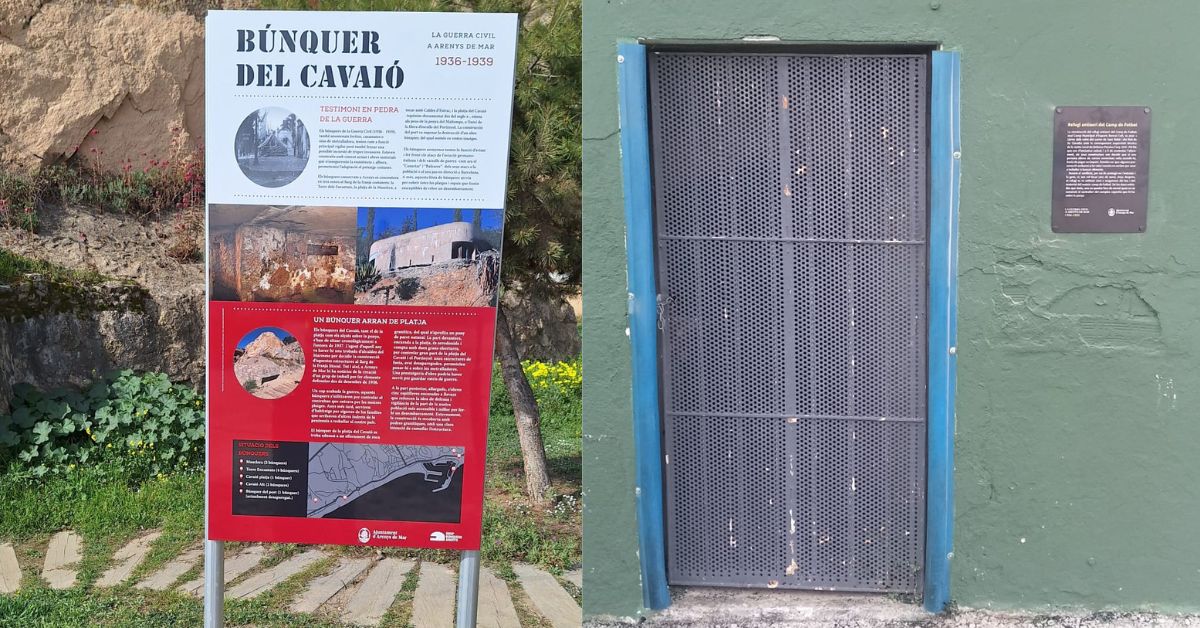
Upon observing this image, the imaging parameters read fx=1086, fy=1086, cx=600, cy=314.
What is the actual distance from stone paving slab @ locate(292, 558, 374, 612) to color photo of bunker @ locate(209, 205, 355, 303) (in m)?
2.07

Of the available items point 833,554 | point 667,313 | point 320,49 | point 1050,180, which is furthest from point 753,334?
point 320,49

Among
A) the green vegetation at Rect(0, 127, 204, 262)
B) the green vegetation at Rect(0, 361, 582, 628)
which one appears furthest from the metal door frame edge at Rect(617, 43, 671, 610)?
the green vegetation at Rect(0, 127, 204, 262)

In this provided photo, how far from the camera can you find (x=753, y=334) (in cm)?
366

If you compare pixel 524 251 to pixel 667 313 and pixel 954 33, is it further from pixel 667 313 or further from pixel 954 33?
pixel 954 33

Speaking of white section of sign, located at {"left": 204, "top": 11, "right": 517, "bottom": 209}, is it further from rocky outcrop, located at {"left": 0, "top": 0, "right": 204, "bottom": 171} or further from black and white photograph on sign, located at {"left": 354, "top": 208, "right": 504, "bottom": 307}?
rocky outcrop, located at {"left": 0, "top": 0, "right": 204, "bottom": 171}

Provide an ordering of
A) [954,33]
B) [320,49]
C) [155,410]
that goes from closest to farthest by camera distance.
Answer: [320,49], [954,33], [155,410]

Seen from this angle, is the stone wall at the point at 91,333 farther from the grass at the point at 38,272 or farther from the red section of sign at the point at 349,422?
the red section of sign at the point at 349,422

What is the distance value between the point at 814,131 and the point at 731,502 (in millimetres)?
1293

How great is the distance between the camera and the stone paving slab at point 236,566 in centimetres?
507

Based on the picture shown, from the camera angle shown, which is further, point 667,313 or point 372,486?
point 667,313

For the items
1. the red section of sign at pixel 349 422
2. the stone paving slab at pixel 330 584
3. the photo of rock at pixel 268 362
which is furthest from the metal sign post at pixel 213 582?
the stone paving slab at pixel 330 584

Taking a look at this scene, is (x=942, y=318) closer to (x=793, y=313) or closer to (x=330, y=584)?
(x=793, y=313)

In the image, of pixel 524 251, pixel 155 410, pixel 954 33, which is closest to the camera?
pixel 954 33

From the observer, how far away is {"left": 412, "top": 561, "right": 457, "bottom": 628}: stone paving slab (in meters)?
4.67
